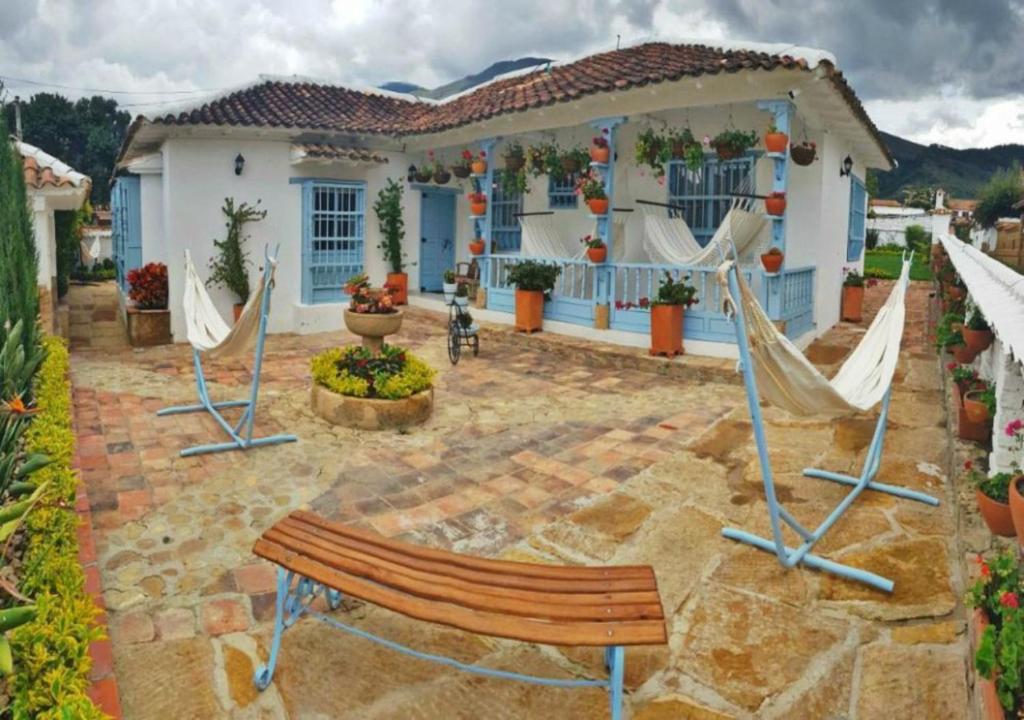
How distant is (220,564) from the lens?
3.58m

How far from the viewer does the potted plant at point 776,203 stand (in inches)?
316

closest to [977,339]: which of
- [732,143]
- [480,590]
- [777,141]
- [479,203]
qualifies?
[777,141]

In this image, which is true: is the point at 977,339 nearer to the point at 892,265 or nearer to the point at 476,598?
the point at 476,598

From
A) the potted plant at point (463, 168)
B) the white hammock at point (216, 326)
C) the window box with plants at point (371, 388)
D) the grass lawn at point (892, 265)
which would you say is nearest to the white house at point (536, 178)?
the potted plant at point (463, 168)

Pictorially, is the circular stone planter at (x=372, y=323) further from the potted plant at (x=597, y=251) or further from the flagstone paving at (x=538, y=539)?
the potted plant at (x=597, y=251)

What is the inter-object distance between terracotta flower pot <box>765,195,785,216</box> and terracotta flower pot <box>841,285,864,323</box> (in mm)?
4397

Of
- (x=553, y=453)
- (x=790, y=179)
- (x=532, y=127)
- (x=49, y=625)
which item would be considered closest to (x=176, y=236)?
(x=532, y=127)

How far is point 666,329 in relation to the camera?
8445mm

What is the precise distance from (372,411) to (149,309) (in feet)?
19.3

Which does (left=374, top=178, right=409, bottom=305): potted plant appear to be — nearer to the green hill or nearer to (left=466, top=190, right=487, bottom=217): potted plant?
(left=466, top=190, right=487, bottom=217): potted plant

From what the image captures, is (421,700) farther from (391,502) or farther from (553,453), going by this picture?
(553,453)

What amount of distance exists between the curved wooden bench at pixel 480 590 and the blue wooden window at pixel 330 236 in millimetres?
8975

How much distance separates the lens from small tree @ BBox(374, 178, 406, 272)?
1243 centimetres

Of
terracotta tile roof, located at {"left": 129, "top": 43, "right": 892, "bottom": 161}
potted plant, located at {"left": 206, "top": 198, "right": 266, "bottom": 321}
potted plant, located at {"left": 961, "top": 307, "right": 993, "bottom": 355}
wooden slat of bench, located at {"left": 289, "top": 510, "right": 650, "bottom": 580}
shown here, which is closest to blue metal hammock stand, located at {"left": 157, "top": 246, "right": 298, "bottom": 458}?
wooden slat of bench, located at {"left": 289, "top": 510, "right": 650, "bottom": 580}
